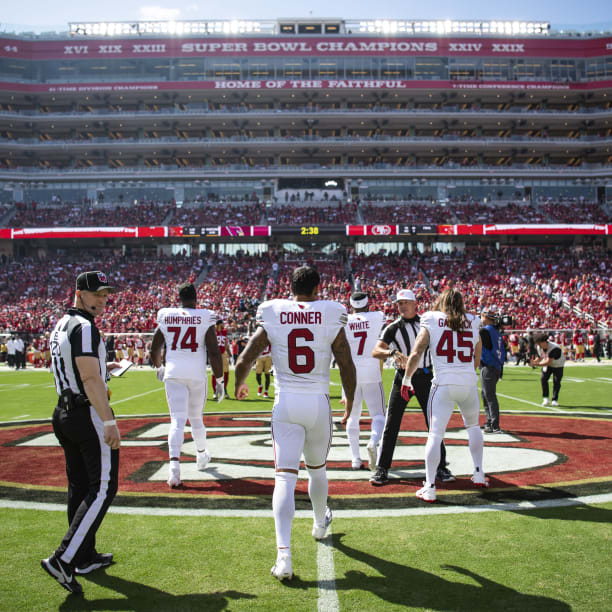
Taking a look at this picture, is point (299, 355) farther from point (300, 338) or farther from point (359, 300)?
point (359, 300)

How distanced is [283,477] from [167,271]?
41.6 m

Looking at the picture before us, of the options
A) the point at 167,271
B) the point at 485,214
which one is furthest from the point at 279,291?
the point at 485,214

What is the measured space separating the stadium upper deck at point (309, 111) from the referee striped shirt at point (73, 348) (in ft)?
170

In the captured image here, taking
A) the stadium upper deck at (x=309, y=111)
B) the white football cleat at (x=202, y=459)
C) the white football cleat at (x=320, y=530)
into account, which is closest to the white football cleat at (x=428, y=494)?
the white football cleat at (x=320, y=530)

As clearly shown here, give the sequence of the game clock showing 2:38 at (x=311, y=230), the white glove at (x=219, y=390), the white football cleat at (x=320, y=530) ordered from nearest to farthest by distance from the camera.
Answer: the white football cleat at (x=320, y=530), the white glove at (x=219, y=390), the game clock showing 2:38 at (x=311, y=230)

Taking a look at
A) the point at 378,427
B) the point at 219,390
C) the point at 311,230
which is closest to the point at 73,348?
the point at 219,390

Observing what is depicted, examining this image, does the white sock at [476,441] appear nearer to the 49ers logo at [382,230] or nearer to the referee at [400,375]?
the referee at [400,375]

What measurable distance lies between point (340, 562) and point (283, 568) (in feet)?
1.75

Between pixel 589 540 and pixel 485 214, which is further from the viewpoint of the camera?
pixel 485 214

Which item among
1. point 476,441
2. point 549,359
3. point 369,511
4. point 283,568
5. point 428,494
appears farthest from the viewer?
point 549,359

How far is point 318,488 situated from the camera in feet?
14.7

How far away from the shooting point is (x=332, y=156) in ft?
193

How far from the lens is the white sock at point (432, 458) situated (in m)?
5.68

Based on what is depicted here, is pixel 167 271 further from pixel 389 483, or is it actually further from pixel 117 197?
pixel 389 483
